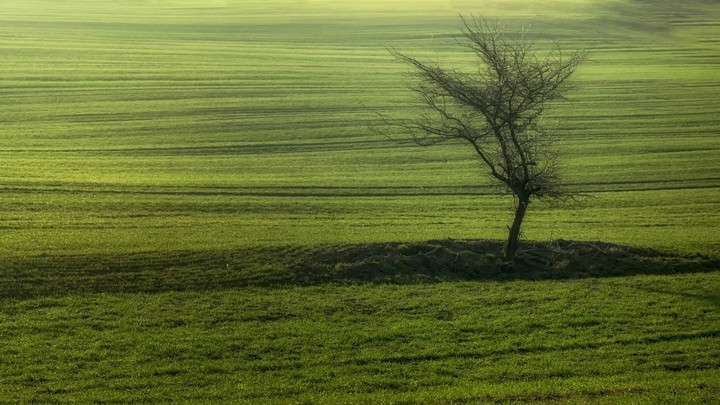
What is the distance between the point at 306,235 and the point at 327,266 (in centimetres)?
388

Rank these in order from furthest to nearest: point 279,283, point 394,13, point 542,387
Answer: point 394,13
point 279,283
point 542,387

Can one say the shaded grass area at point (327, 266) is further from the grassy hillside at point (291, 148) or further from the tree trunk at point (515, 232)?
the grassy hillside at point (291, 148)

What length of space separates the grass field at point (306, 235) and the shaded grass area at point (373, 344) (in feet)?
0.20

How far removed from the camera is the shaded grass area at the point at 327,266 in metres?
17.8

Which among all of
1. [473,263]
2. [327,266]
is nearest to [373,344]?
[327,266]

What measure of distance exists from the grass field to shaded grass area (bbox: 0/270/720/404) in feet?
0.20

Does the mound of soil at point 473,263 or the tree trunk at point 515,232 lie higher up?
the tree trunk at point 515,232

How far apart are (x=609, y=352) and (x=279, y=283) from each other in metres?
7.79

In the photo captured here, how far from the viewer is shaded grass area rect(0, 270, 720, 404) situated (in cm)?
1255

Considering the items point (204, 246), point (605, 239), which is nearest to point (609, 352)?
point (605, 239)

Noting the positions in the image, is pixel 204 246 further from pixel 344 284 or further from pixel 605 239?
pixel 605 239

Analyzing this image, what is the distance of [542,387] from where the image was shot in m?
12.7

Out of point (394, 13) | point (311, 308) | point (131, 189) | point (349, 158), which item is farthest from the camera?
point (394, 13)

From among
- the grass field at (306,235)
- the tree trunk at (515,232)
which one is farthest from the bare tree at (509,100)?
the grass field at (306,235)
